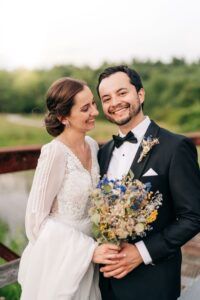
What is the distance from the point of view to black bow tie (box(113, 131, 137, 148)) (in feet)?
8.18

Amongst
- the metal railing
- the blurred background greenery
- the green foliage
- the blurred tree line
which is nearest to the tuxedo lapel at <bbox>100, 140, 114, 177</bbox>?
the metal railing

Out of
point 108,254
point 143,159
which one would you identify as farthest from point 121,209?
point 143,159

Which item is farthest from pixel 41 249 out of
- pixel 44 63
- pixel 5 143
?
pixel 44 63

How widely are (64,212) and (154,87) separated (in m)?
27.6

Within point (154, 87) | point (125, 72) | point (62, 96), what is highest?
point (125, 72)

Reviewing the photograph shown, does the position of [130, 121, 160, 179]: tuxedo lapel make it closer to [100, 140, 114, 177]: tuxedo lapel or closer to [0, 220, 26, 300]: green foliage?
[100, 140, 114, 177]: tuxedo lapel

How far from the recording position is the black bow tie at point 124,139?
2.49 m

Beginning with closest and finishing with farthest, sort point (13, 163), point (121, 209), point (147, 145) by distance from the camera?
point (121, 209), point (147, 145), point (13, 163)

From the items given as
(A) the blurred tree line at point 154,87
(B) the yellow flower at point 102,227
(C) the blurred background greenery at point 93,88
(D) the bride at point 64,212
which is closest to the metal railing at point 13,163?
(D) the bride at point 64,212

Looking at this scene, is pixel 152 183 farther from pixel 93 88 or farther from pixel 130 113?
pixel 93 88

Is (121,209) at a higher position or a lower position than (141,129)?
lower

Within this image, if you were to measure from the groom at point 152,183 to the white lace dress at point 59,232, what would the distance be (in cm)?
15

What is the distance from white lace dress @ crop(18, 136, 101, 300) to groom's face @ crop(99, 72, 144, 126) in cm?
35

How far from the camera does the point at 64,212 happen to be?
8.22 ft
